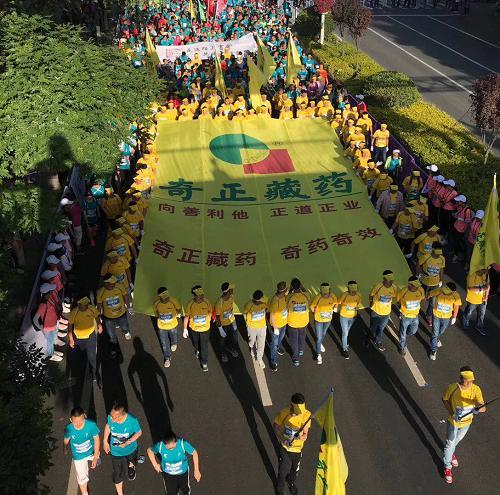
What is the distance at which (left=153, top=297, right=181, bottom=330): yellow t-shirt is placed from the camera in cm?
809

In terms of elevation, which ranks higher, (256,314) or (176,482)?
(256,314)

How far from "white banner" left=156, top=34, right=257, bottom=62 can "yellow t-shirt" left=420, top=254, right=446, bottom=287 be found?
15725 mm

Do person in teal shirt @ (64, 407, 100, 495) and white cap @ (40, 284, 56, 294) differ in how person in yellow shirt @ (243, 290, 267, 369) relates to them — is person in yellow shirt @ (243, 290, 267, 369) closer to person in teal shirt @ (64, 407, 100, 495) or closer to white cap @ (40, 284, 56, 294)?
person in teal shirt @ (64, 407, 100, 495)

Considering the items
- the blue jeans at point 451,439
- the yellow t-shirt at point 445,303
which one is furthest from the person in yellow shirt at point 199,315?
the blue jeans at point 451,439

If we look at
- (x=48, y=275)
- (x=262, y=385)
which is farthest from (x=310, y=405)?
(x=48, y=275)

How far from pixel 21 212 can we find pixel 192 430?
3930 mm

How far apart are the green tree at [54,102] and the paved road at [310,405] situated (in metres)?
3.55

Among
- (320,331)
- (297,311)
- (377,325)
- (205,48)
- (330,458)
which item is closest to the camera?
(330,458)

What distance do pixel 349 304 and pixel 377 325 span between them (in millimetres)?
691

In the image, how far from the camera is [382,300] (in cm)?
835

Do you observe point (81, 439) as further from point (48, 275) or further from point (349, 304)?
point (349, 304)

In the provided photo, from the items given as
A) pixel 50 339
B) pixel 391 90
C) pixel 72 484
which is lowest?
pixel 72 484

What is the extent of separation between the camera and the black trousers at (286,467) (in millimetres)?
6273

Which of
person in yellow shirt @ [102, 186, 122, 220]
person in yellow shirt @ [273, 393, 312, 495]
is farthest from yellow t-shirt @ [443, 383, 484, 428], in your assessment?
person in yellow shirt @ [102, 186, 122, 220]
